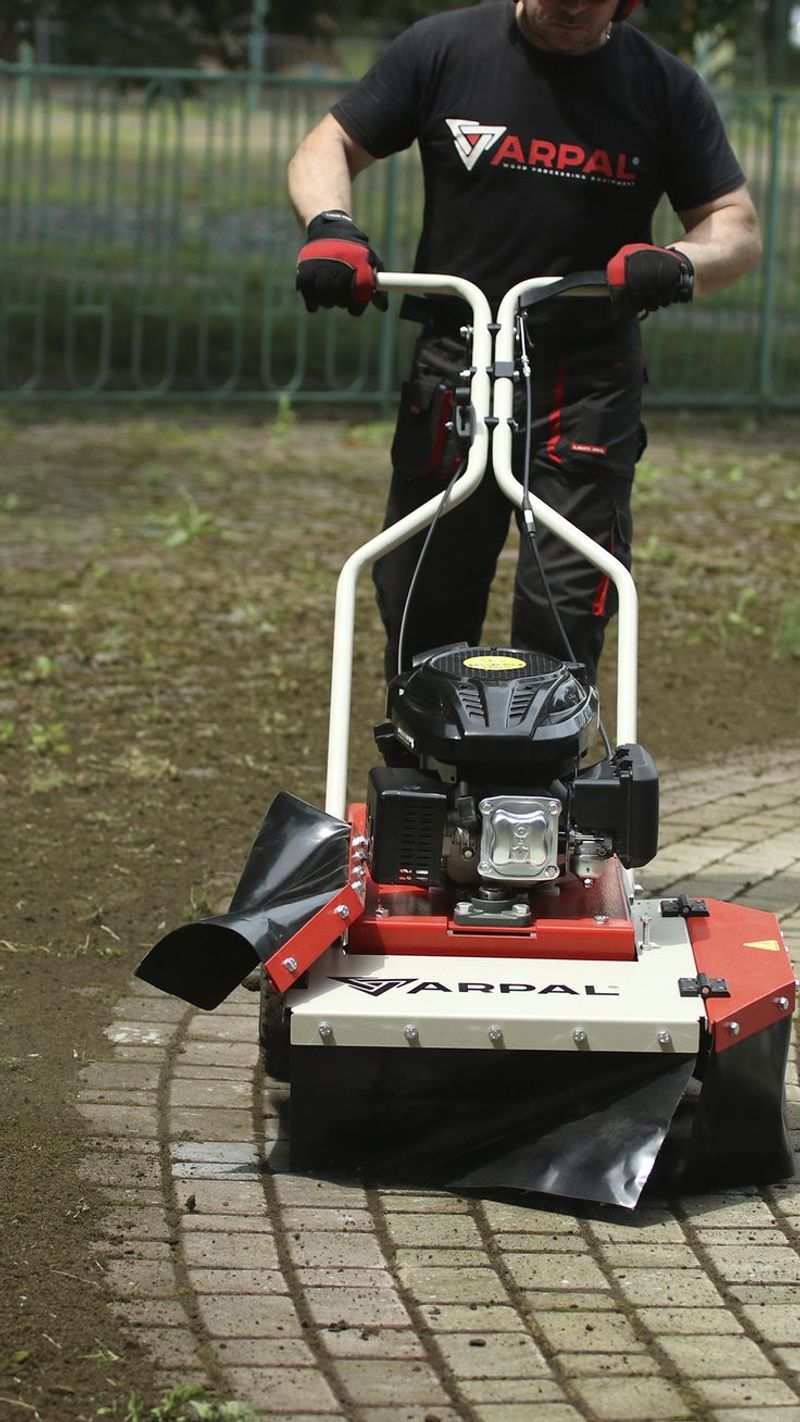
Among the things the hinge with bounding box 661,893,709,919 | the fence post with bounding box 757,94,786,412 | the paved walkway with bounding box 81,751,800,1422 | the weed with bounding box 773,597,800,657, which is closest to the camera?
the paved walkway with bounding box 81,751,800,1422

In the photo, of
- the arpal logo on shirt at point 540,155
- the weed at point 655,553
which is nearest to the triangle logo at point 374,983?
the arpal logo on shirt at point 540,155

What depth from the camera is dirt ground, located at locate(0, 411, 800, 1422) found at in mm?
3516

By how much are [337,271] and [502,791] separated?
1046mm

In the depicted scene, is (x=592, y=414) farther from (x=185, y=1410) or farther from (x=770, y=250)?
(x=770, y=250)

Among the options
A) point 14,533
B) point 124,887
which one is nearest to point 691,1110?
point 124,887

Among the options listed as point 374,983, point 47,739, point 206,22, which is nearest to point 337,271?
point 374,983

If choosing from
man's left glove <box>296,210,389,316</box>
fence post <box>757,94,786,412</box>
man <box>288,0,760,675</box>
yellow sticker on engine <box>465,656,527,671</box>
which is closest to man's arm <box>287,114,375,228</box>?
man <box>288,0,760,675</box>

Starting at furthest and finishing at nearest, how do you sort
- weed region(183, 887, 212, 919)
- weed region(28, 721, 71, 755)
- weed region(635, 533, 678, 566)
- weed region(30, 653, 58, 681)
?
1. weed region(635, 533, 678, 566)
2. weed region(30, 653, 58, 681)
3. weed region(28, 721, 71, 755)
4. weed region(183, 887, 212, 919)

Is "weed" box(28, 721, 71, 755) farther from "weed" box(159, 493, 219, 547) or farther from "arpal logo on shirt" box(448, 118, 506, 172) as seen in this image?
"weed" box(159, 493, 219, 547)

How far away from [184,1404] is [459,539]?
2.19 metres

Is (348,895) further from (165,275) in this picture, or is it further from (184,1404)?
(165,275)

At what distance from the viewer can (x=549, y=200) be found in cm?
436

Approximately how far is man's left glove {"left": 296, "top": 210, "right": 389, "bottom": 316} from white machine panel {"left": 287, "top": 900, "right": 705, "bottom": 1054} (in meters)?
1.26

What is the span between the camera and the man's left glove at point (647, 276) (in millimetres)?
3845
